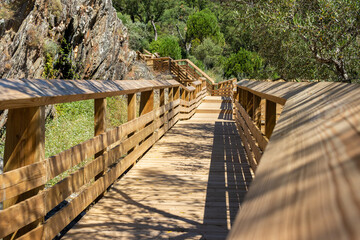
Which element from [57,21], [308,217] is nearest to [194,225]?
[308,217]

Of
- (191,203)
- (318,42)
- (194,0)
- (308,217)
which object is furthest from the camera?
(194,0)

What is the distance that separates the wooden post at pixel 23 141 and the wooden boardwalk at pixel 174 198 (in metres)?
0.84

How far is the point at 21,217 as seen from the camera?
2.80 meters

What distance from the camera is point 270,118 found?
17.8 feet

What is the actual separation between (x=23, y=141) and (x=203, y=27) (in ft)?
154

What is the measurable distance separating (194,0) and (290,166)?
230 feet

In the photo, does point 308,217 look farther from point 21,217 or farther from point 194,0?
point 194,0

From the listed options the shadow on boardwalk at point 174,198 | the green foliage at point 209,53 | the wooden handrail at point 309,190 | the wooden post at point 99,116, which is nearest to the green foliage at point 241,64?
the green foliage at point 209,53

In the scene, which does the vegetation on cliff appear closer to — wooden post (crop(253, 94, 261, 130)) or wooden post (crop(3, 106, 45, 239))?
wooden post (crop(253, 94, 261, 130))

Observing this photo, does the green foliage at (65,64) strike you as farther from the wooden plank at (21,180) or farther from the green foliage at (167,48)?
the green foliage at (167,48)

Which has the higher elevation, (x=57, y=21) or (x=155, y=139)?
(x=57, y=21)

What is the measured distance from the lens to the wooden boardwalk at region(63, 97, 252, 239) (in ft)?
12.9

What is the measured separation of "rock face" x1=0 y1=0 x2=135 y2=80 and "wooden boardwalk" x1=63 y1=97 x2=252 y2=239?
3923mm

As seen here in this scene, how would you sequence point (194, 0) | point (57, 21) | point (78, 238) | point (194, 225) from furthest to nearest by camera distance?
point (194, 0)
point (57, 21)
point (194, 225)
point (78, 238)
